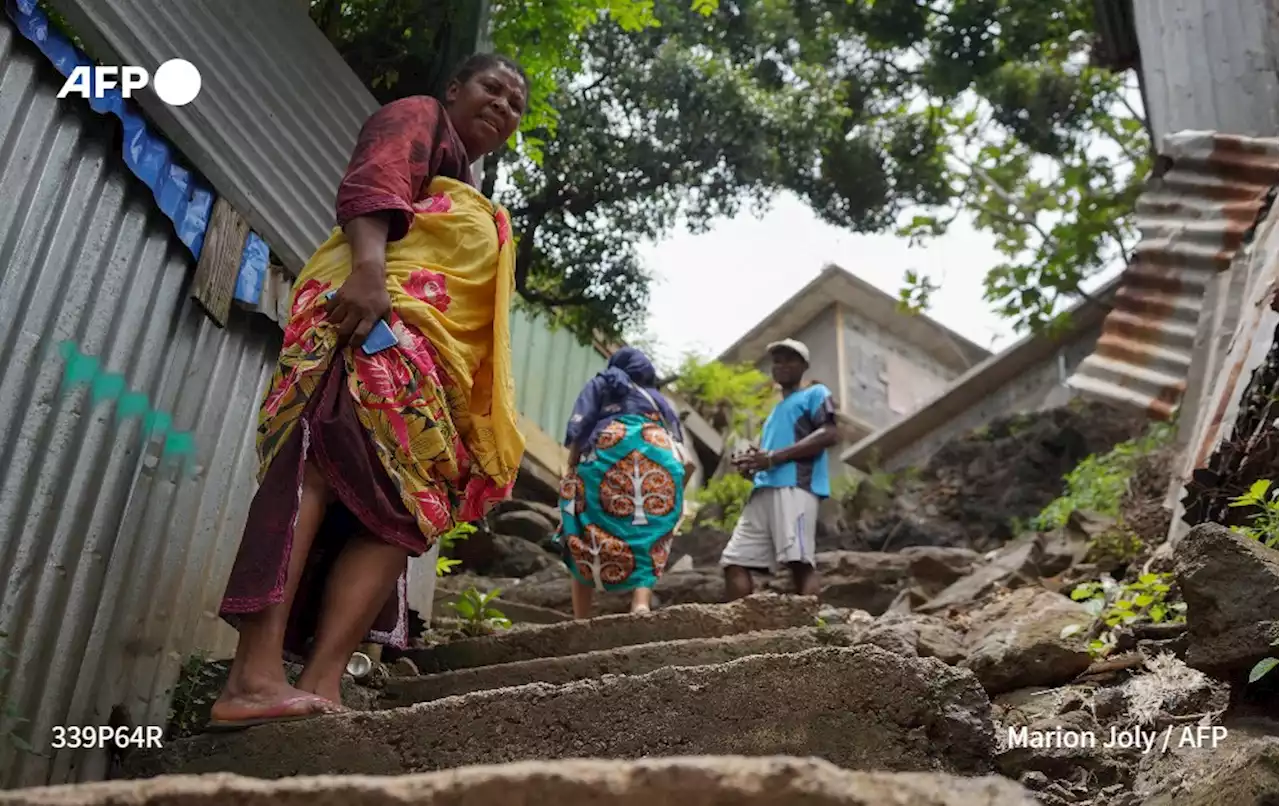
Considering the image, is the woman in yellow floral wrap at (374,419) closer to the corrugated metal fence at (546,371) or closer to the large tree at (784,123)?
the large tree at (784,123)

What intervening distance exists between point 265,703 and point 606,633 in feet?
5.31

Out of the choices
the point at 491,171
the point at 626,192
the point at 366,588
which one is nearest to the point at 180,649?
the point at 366,588

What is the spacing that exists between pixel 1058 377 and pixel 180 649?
41.1ft

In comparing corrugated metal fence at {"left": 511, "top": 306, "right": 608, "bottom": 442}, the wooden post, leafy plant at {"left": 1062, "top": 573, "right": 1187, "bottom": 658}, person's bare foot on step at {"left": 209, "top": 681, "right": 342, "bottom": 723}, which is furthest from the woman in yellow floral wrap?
corrugated metal fence at {"left": 511, "top": 306, "right": 608, "bottom": 442}

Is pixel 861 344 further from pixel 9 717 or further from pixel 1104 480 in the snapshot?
pixel 9 717

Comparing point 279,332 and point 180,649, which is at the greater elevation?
point 279,332

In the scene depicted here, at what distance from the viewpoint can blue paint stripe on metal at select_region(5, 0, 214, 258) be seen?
349 cm

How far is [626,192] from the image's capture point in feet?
33.8

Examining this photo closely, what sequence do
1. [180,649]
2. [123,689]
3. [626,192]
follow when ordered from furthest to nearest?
[626,192] < [180,649] < [123,689]

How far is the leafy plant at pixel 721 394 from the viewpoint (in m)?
15.9

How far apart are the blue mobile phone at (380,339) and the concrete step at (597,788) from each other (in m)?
1.79

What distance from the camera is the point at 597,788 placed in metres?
1.43

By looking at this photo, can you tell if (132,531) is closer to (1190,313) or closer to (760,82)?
(1190,313)

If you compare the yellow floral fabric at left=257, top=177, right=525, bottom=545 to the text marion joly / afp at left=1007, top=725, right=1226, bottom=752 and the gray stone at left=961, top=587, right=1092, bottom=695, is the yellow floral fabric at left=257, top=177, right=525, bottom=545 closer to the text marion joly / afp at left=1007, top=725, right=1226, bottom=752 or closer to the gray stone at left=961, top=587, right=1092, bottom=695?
the text marion joly / afp at left=1007, top=725, right=1226, bottom=752
